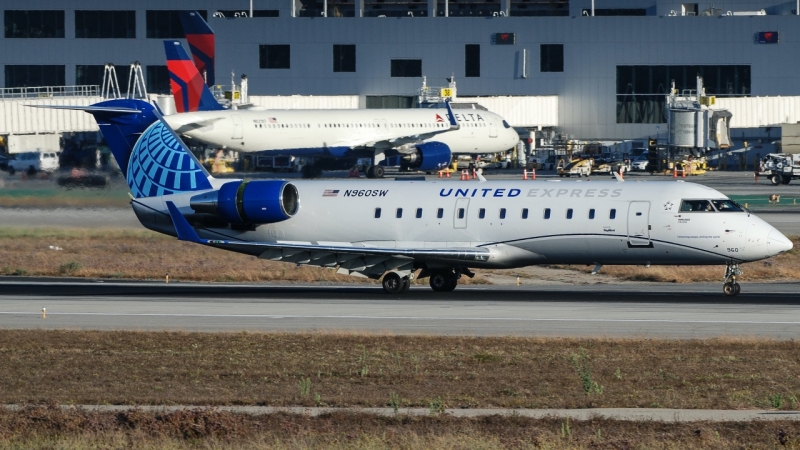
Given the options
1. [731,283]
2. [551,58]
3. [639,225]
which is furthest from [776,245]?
[551,58]

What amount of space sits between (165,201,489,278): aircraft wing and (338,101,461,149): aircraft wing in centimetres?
4873

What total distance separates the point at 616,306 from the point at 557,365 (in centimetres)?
1005

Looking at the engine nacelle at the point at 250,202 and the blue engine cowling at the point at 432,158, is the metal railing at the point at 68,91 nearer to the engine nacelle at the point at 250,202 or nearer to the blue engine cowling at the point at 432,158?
the blue engine cowling at the point at 432,158

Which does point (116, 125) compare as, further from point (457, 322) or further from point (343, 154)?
point (343, 154)

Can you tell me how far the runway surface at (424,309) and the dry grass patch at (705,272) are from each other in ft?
6.79

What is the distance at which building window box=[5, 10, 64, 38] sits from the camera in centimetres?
11125

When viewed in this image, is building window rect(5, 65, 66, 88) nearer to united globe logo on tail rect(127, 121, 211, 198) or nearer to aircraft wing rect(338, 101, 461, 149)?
aircraft wing rect(338, 101, 461, 149)

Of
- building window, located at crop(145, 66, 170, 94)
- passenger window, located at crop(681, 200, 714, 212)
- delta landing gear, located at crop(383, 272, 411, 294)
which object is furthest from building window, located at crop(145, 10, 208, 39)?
passenger window, located at crop(681, 200, 714, 212)

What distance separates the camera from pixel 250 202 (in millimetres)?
37250

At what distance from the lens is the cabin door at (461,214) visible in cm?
3622

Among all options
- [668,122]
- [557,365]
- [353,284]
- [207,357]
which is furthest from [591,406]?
[668,122]

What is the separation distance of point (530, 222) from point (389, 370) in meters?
13.8

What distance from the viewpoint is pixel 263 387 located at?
20500mm

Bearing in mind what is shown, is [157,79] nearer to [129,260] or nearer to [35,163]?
[35,163]
